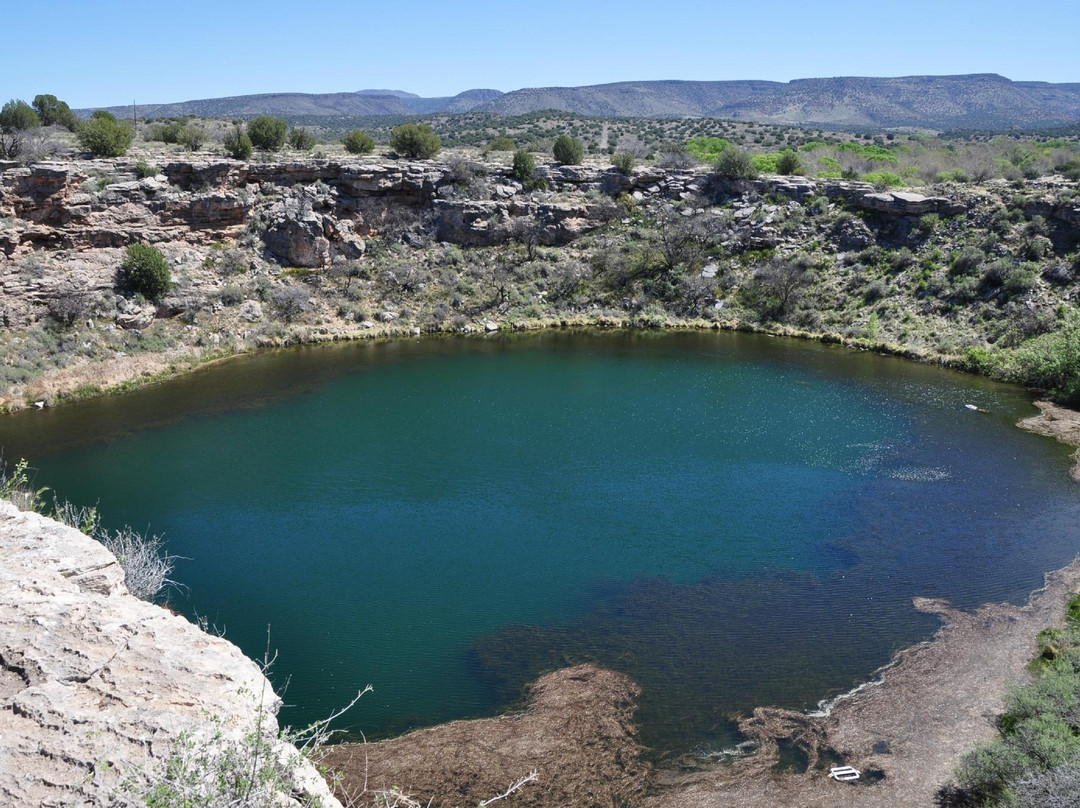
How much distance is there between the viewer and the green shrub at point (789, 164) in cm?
5212

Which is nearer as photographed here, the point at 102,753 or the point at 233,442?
the point at 102,753

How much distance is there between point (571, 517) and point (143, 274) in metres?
26.2

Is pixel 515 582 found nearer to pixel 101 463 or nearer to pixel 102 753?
pixel 102 753

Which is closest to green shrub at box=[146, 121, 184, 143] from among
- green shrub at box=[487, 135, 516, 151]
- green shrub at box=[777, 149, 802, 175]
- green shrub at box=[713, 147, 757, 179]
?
green shrub at box=[487, 135, 516, 151]

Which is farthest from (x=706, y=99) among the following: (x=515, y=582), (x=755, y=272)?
(x=515, y=582)

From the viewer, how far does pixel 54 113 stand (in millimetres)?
47625

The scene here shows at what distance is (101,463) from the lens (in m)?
23.2

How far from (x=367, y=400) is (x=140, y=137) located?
106 ft

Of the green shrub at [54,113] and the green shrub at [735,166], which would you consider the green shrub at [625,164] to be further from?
the green shrub at [54,113]

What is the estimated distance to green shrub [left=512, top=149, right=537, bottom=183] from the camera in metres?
48.5

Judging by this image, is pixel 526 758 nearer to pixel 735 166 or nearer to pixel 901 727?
pixel 901 727

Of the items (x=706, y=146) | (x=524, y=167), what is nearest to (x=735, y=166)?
(x=524, y=167)

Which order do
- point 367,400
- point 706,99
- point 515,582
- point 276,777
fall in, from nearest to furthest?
point 276,777 < point 515,582 < point 367,400 < point 706,99

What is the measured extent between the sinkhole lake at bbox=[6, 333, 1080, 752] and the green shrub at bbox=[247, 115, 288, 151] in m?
18.9
